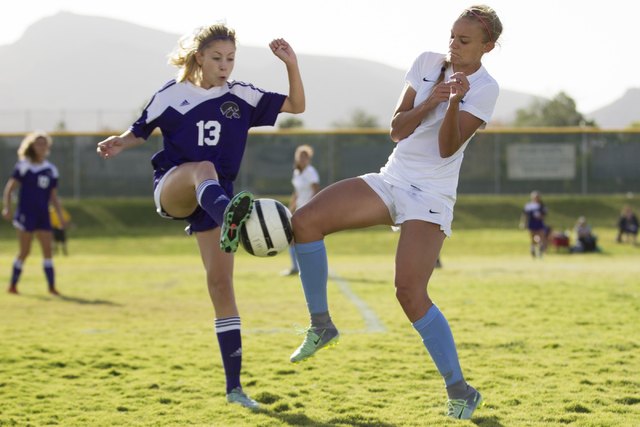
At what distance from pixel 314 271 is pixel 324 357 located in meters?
1.62

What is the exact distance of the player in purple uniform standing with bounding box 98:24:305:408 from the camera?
10.7ft

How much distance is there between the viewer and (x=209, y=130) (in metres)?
3.29

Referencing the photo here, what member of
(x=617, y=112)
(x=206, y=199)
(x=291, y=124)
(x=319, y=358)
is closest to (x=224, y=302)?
(x=206, y=199)

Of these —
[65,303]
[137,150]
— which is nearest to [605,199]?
[137,150]

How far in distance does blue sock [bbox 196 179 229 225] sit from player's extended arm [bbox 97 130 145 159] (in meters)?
0.62

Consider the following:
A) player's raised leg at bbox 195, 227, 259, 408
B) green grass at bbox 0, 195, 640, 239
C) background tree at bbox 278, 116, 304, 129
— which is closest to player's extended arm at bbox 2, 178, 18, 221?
player's raised leg at bbox 195, 227, 259, 408

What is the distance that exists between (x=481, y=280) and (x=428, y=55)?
6776 millimetres

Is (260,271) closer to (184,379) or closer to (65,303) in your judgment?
(65,303)

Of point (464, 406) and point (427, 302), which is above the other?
point (427, 302)

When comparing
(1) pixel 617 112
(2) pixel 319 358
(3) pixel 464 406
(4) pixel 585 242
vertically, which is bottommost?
(4) pixel 585 242

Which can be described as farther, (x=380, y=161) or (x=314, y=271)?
(x=380, y=161)

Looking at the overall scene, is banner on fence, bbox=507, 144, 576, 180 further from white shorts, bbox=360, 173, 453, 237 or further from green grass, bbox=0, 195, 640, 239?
white shorts, bbox=360, 173, 453, 237

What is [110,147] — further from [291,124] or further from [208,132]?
[291,124]

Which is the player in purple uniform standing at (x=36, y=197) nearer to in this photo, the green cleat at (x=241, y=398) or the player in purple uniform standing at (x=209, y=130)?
the player in purple uniform standing at (x=209, y=130)
